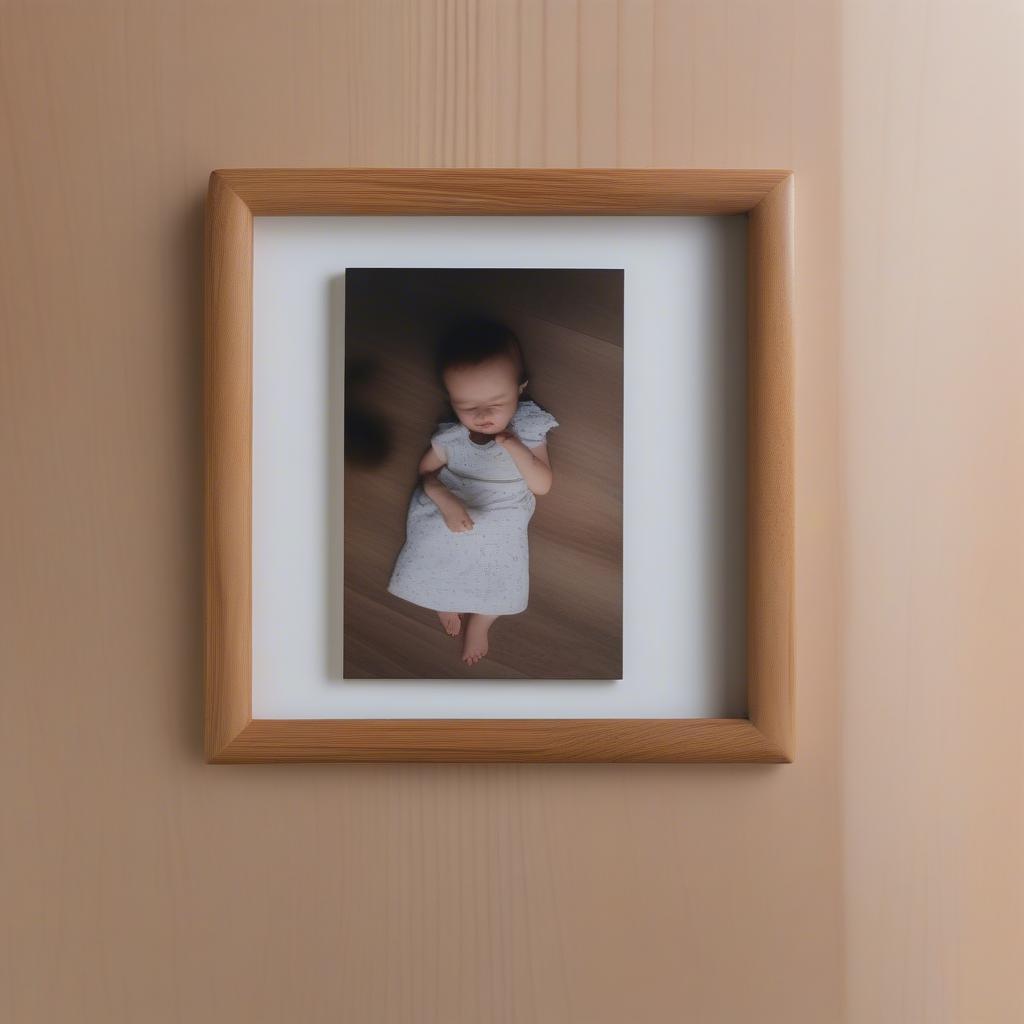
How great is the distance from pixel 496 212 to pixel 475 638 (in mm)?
309

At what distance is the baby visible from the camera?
2.10 feet

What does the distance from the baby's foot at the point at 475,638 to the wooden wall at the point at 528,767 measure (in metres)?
0.09

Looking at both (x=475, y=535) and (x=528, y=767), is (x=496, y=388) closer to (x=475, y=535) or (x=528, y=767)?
(x=475, y=535)

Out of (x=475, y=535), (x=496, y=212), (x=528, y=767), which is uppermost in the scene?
(x=496, y=212)

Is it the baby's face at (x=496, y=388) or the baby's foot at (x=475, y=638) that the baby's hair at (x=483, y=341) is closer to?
the baby's face at (x=496, y=388)

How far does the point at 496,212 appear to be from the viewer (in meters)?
0.64

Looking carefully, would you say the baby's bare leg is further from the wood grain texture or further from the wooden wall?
the wood grain texture

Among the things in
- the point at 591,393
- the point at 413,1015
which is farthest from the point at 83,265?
the point at 413,1015

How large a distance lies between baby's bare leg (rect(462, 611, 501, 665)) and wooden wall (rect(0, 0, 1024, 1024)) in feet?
0.28

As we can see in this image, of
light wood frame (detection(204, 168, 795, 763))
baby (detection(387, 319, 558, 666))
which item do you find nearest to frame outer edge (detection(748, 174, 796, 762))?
light wood frame (detection(204, 168, 795, 763))

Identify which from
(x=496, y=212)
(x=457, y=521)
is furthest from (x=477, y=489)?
(x=496, y=212)

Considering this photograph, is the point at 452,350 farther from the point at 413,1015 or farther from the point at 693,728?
the point at 413,1015

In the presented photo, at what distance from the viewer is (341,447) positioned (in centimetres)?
65

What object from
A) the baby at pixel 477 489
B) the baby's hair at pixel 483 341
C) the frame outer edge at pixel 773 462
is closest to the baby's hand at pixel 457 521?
the baby at pixel 477 489
